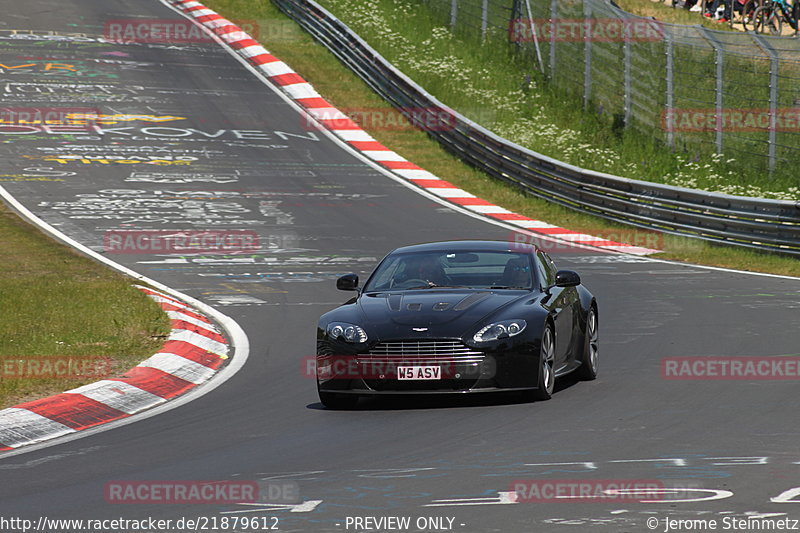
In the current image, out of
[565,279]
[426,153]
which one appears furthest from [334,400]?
[426,153]

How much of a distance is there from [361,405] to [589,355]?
7.13 feet

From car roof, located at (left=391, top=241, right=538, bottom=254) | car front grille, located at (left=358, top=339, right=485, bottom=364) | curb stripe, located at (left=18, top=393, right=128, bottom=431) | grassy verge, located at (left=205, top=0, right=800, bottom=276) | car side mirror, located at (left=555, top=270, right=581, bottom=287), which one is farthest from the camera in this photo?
grassy verge, located at (left=205, top=0, right=800, bottom=276)

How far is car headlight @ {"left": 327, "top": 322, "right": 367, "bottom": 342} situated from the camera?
10.2 metres

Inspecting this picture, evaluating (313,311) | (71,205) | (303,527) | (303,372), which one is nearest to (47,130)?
(71,205)

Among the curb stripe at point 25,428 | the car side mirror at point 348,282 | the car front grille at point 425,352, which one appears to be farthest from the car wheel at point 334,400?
the curb stripe at point 25,428

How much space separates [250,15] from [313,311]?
2931 cm

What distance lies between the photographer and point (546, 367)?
408 inches

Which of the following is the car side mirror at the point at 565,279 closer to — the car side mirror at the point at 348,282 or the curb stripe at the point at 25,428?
the car side mirror at the point at 348,282

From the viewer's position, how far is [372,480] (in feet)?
24.3

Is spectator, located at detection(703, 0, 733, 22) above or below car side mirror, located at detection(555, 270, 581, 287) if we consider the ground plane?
above

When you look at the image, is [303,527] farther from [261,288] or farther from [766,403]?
[261,288]

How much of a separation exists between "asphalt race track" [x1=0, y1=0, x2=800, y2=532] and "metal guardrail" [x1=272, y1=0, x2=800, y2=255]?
6.61 feet

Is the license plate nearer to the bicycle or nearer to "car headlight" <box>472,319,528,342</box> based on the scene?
"car headlight" <box>472,319,528,342</box>

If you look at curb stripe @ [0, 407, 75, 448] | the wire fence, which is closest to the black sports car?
curb stripe @ [0, 407, 75, 448]
